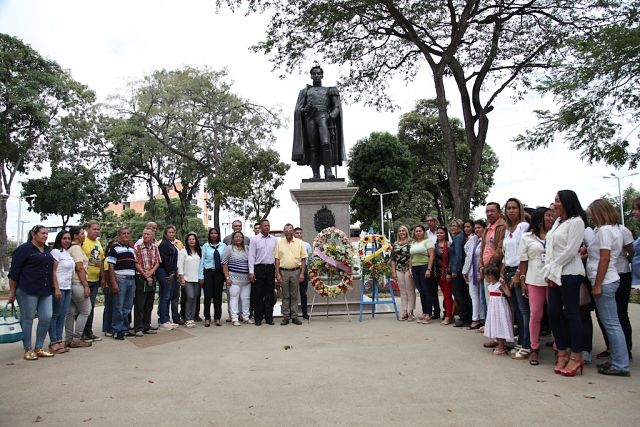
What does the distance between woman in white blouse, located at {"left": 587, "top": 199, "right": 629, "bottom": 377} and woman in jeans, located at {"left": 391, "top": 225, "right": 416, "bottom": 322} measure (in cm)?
398

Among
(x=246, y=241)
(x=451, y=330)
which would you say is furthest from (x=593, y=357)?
(x=246, y=241)

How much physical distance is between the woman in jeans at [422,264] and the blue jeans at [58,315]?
17.6ft

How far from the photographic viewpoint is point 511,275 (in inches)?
221

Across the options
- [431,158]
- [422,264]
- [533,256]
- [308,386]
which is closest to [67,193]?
[431,158]

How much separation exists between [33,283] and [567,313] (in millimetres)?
5919

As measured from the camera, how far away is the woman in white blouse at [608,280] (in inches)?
179

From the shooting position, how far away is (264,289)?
8422mm

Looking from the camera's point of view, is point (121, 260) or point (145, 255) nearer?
point (121, 260)

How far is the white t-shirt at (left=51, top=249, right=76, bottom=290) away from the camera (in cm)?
623

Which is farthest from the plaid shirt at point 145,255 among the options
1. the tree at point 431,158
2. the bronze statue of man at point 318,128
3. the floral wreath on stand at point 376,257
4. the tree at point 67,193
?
the tree at point 431,158

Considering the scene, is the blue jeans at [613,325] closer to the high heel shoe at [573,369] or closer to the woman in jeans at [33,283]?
the high heel shoe at [573,369]

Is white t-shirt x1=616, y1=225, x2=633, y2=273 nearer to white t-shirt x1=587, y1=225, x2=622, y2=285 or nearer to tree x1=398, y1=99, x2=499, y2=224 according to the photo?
white t-shirt x1=587, y1=225, x2=622, y2=285

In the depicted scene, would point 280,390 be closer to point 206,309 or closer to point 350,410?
point 350,410

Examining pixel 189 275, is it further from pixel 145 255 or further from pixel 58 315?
pixel 58 315
